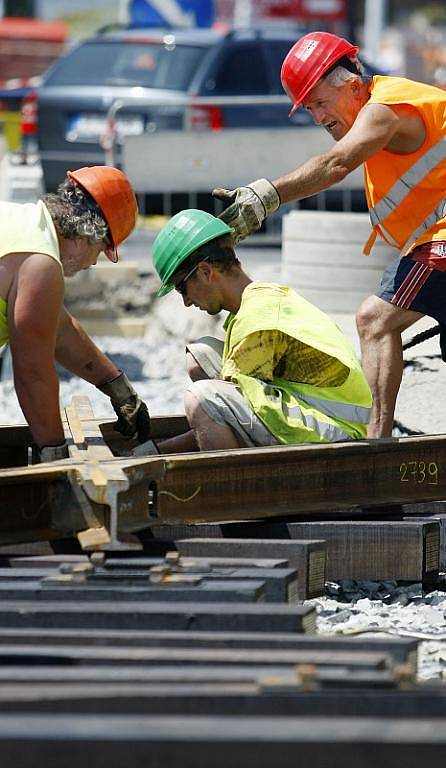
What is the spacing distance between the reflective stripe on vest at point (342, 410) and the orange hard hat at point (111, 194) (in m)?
1.01

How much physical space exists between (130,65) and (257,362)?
34.4 ft

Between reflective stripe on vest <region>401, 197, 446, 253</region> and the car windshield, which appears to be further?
the car windshield

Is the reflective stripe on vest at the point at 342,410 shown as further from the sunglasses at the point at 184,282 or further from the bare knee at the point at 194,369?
the sunglasses at the point at 184,282

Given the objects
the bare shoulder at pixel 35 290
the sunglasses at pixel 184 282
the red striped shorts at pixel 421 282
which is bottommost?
the red striped shorts at pixel 421 282

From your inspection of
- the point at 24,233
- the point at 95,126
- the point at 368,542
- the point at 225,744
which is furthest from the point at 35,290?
the point at 95,126

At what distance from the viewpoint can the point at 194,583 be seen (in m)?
4.24

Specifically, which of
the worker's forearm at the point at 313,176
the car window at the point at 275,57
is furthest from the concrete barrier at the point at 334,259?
the car window at the point at 275,57

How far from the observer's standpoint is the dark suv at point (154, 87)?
14555 mm

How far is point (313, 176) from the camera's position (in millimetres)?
5547

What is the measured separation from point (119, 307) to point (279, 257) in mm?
1897

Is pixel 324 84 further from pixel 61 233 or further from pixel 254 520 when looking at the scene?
pixel 254 520

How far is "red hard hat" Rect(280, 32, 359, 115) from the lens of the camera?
577cm

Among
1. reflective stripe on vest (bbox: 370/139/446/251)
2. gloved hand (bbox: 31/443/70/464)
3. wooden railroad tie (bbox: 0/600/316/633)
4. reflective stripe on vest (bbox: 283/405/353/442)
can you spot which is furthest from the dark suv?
wooden railroad tie (bbox: 0/600/316/633)

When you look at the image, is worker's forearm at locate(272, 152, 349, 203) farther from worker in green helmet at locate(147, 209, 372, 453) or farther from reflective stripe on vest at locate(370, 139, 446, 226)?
reflective stripe on vest at locate(370, 139, 446, 226)
